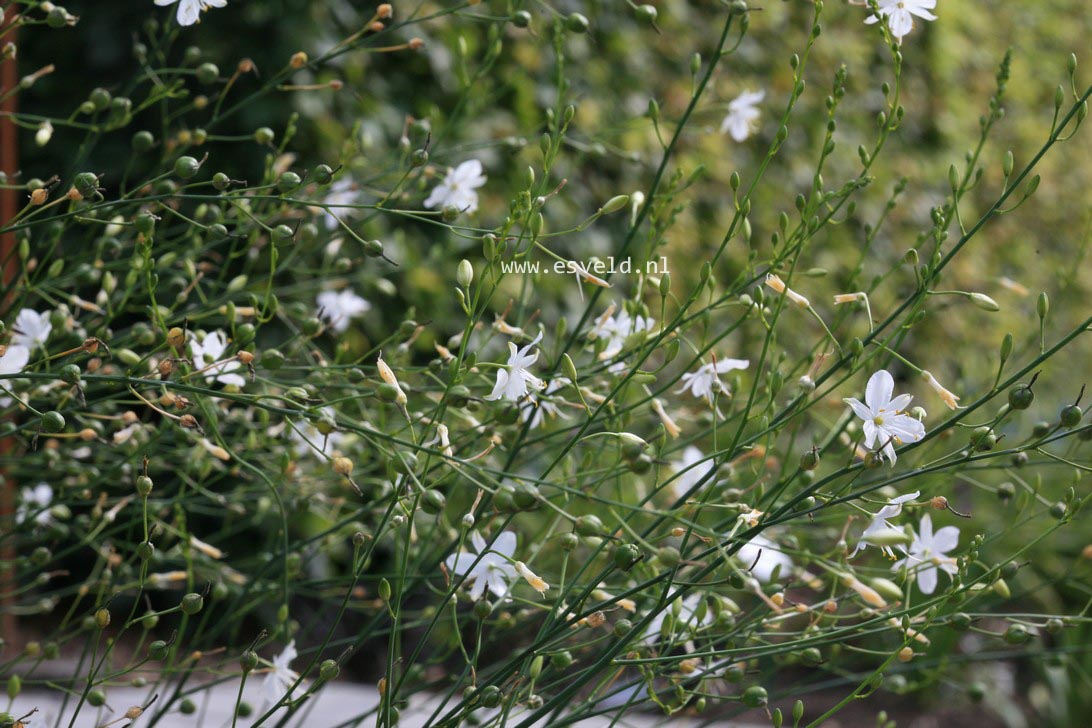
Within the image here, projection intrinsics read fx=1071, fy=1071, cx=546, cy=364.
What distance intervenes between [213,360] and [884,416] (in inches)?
25.3

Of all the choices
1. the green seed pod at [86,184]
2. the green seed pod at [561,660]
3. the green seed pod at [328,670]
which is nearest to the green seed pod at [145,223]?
the green seed pod at [86,184]

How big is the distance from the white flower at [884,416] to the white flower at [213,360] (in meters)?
0.57

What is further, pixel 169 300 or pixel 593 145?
pixel 169 300

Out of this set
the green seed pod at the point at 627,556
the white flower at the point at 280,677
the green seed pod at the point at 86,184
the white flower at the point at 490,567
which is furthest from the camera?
the white flower at the point at 280,677

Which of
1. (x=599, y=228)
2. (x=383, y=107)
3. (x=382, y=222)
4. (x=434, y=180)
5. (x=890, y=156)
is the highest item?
(x=890, y=156)

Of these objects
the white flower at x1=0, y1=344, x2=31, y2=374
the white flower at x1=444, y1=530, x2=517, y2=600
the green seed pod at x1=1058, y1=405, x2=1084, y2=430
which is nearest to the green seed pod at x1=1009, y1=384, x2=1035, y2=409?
the green seed pod at x1=1058, y1=405, x2=1084, y2=430

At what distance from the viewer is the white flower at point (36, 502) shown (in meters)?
1.27

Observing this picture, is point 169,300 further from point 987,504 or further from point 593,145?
point 987,504

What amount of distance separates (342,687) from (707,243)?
1766mm

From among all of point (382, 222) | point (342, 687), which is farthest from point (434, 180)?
point (342, 687)

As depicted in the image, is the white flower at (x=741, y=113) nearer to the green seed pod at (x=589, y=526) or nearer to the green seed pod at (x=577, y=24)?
the green seed pod at (x=577, y=24)

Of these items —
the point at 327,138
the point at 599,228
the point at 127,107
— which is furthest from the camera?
the point at 599,228

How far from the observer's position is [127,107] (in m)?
1.15

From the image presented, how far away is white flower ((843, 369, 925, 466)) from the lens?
887mm
